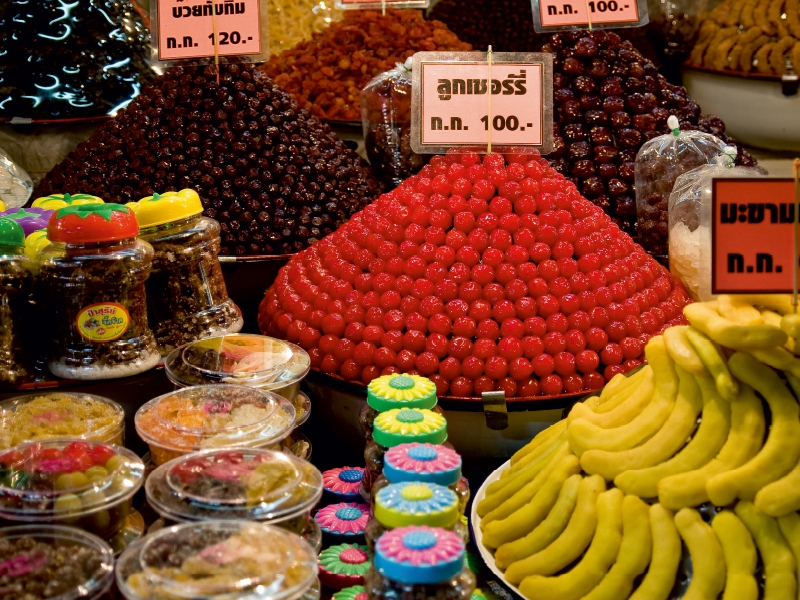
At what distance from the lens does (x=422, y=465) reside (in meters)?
1.23

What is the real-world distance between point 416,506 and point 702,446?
1.37ft

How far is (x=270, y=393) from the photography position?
152 centimetres

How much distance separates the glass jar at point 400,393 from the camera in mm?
1462

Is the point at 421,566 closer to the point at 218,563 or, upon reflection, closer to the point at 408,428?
the point at 218,563

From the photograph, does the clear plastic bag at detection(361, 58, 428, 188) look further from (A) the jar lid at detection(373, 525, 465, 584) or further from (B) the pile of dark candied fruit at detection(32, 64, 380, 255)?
(A) the jar lid at detection(373, 525, 465, 584)

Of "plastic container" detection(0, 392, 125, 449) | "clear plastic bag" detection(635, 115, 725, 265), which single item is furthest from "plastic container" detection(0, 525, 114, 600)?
"clear plastic bag" detection(635, 115, 725, 265)

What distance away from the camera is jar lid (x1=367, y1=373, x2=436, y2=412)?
1462 mm

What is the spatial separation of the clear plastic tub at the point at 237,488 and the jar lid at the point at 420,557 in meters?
0.18

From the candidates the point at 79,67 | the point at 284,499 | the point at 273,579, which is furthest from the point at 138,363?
the point at 79,67

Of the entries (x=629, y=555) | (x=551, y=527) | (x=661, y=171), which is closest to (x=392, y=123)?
(x=661, y=171)

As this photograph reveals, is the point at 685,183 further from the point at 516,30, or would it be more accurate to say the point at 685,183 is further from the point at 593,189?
the point at 516,30

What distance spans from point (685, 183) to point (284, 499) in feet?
4.86

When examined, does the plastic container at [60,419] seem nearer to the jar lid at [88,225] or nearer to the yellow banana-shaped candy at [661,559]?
the jar lid at [88,225]

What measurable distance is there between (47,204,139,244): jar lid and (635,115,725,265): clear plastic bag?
141 centimetres
